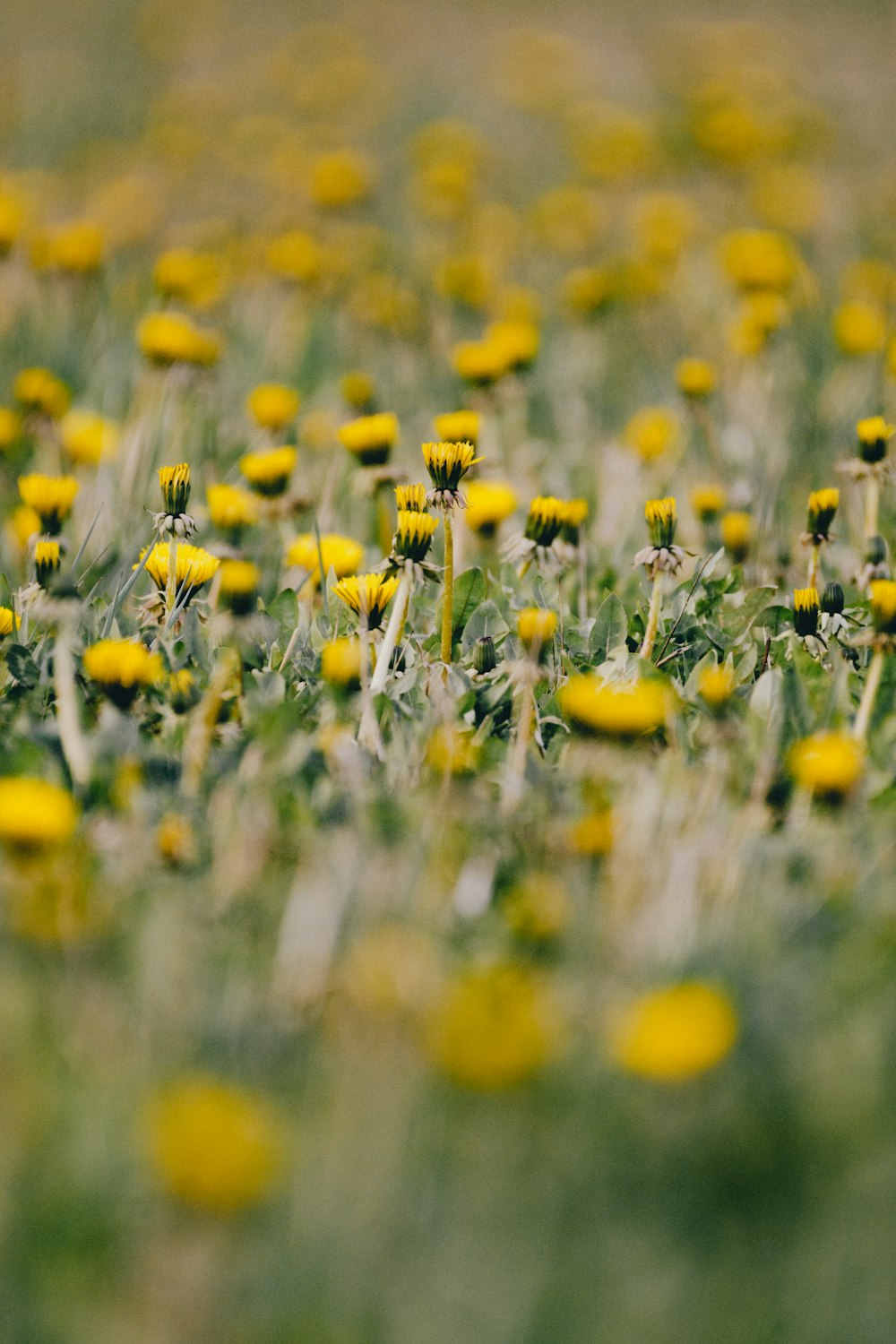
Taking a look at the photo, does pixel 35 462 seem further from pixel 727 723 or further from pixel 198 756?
pixel 727 723

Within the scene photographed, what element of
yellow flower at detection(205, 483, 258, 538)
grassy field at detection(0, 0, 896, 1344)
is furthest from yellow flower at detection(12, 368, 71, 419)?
yellow flower at detection(205, 483, 258, 538)

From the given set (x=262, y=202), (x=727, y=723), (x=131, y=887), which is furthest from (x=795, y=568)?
(x=262, y=202)

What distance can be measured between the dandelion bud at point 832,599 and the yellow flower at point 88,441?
59.6 inches

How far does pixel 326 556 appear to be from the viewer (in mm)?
2123

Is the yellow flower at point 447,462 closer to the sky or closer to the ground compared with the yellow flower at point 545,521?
closer to the sky

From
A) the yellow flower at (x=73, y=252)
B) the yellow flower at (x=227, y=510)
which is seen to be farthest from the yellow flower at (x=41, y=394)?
the yellow flower at (x=73, y=252)

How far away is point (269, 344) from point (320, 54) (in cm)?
435

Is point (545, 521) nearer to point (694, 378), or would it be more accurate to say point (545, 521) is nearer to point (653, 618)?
point (653, 618)

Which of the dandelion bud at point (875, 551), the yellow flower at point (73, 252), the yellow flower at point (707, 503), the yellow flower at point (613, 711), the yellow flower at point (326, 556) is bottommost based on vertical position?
the yellow flower at point (326, 556)

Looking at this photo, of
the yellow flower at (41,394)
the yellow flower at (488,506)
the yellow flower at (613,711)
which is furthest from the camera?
the yellow flower at (41,394)

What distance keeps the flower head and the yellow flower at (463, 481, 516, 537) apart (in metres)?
0.42

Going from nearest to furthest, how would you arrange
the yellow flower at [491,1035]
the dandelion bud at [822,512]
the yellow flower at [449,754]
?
the yellow flower at [491,1035]
the yellow flower at [449,754]
the dandelion bud at [822,512]

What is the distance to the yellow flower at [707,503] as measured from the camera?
235 cm

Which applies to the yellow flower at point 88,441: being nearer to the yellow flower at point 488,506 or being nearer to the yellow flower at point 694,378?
the yellow flower at point 488,506
